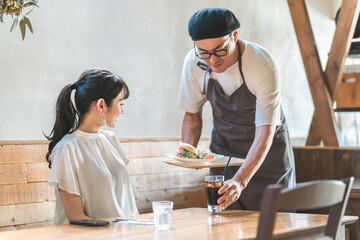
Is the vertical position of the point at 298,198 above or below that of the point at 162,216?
above

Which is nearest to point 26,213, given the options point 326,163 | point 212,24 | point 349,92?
point 212,24

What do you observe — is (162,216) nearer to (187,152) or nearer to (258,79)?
(187,152)

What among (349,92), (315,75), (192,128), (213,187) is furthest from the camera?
(349,92)

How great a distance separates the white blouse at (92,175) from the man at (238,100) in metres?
0.56

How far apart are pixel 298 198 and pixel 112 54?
88.2 inches

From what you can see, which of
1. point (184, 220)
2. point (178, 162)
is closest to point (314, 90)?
point (178, 162)

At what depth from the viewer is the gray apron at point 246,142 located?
2.71m

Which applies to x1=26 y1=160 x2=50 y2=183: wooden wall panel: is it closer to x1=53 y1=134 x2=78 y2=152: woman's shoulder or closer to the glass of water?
x1=53 y1=134 x2=78 y2=152: woman's shoulder

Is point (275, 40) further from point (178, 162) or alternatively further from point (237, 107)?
point (178, 162)

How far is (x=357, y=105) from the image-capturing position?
4.51 m

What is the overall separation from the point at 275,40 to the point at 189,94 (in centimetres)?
212

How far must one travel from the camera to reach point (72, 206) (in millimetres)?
2186

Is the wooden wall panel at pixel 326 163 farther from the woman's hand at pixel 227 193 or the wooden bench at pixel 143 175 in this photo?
the woman's hand at pixel 227 193

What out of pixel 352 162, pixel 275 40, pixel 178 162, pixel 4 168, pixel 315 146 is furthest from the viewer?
pixel 275 40
